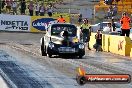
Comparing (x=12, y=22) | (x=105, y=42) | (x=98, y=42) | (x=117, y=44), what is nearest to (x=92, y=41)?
(x=98, y=42)

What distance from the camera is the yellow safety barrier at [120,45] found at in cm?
2142

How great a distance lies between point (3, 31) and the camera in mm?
38031

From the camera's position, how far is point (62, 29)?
19.5 m

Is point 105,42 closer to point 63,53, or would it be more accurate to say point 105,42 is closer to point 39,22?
point 63,53

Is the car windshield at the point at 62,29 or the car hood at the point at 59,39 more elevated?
the car windshield at the point at 62,29

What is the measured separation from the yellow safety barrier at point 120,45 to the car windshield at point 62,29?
311 cm

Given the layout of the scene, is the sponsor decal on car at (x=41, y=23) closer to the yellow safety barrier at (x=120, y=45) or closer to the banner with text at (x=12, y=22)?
the banner with text at (x=12, y=22)

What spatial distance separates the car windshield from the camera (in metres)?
19.3

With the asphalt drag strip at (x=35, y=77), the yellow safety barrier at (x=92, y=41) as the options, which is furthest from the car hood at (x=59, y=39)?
the yellow safety barrier at (x=92, y=41)

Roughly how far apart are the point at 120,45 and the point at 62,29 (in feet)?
12.8

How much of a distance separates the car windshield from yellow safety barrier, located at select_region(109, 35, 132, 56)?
10.2ft

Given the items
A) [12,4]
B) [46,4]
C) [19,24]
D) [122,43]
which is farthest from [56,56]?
[46,4]

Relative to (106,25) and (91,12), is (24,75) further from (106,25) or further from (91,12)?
(91,12)

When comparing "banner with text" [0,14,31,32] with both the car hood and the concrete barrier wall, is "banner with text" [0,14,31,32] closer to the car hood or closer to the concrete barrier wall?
the concrete barrier wall
